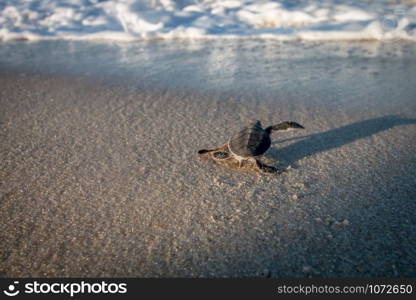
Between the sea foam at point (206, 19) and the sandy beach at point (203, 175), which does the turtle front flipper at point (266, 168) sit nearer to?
the sandy beach at point (203, 175)

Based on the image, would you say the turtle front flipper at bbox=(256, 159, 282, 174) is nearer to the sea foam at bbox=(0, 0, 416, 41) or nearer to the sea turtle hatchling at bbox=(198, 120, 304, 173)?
the sea turtle hatchling at bbox=(198, 120, 304, 173)

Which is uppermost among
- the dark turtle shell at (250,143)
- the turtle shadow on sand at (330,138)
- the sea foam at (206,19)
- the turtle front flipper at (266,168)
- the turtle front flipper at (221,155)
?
the sea foam at (206,19)

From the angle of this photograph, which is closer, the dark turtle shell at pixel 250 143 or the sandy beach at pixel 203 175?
the sandy beach at pixel 203 175

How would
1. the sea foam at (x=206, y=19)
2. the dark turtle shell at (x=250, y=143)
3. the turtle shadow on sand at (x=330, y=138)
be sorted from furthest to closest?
the sea foam at (x=206, y=19) < the turtle shadow on sand at (x=330, y=138) < the dark turtle shell at (x=250, y=143)

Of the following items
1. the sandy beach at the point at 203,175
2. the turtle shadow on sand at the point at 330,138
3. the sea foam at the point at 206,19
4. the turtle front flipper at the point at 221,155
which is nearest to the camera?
the sandy beach at the point at 203,175

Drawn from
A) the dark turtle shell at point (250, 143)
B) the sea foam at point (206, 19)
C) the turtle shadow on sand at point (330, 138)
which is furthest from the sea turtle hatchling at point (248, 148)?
the sea foam at point (206, 19)

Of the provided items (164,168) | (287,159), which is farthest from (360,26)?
(164,168)

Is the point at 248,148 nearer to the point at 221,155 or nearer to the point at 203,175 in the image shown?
the point at 221,155

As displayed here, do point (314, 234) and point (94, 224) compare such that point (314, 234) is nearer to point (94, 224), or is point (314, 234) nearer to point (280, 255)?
A: point (280, 255)

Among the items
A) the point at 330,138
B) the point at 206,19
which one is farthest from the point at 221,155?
the point at 206,19
